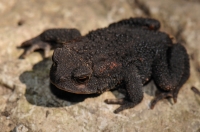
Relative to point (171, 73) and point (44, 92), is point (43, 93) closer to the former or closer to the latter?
point (44, 92)

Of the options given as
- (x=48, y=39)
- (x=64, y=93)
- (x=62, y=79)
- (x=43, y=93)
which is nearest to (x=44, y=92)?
(x=43, y=93)

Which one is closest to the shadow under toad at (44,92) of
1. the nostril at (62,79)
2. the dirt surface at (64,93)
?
the dirt surface at (64,93)

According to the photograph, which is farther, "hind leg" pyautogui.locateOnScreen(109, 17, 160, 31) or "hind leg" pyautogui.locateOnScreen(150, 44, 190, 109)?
"hind leg" pyautogui.locateOnScreen(109, 17, 160, 31)

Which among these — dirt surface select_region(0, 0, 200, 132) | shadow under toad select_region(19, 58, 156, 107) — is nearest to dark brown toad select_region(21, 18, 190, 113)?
dirt surface select_region(0, 0, 200, 132)

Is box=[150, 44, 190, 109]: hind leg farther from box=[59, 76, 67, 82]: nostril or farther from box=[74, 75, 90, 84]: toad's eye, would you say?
box=[59, 76, 67, 82]: nostril

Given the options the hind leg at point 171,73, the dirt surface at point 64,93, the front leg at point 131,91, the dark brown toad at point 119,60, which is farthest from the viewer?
the hind leg at point 171,73

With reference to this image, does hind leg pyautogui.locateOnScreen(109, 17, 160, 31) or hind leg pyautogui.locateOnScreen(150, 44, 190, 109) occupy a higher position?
hind leg pyautogui.locateOnScreen(109, 17, 160, 31)

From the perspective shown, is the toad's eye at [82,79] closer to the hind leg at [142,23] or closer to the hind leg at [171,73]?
the hind leg at [171,73]
